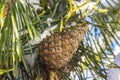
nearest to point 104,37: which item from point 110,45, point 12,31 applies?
point 110,45

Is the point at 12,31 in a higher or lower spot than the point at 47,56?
higher

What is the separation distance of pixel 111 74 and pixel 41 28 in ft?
1.05

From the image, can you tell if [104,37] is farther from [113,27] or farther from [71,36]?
[71,36]

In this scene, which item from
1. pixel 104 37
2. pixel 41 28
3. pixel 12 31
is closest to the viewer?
pixel 12 31

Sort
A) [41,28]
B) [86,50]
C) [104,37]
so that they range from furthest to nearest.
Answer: [104,37], [86,50], [41,28]

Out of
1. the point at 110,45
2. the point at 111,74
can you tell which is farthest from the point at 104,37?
the point at 111,74

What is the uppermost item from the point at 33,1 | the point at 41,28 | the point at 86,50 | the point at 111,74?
the point at 33,1

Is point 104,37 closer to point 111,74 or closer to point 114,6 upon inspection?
point 114,6

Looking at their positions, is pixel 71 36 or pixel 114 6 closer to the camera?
pixel 71 36

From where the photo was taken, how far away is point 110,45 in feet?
5.48

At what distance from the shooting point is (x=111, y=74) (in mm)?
1400

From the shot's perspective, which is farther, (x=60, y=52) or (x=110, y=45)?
(x=110, y=45)

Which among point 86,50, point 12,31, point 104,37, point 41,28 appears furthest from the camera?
point 104,37

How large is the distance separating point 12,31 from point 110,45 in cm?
60
